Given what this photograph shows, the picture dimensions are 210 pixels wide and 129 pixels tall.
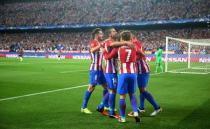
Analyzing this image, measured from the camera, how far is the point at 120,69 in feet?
30.1

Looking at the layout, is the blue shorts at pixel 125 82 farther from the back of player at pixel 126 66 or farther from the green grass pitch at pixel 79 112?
the green grass pitch at pixel 79 112

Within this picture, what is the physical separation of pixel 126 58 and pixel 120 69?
0.33 metres

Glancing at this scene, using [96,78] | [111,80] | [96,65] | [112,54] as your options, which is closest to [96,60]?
[96,65]

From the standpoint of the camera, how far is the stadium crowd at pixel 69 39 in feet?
171

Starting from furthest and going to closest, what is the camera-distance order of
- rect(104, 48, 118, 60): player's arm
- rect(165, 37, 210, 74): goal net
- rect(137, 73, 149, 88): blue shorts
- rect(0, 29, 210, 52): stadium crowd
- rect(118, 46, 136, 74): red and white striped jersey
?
rect(0, 29, 210, 52): stadium crowd
rect(165, 37, 210, 74): goal net
rect(137, 73, 149, 88): blue shorts
rect(104, 48, 118, 60): player's arm
rect(118, 46, 136, 74): red and white striped jersey

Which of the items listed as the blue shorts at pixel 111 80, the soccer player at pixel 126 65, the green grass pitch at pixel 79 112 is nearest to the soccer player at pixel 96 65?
the blue shorts at pixel 111 80

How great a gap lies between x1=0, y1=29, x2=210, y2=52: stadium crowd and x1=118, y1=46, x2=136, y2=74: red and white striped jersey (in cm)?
3471

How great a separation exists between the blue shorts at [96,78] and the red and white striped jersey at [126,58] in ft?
5.19

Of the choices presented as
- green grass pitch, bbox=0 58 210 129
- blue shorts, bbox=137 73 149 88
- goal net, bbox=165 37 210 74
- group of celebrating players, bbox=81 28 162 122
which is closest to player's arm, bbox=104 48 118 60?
group of celebrating players, bbox=81 28 162 122

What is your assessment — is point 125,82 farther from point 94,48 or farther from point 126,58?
point 94,48

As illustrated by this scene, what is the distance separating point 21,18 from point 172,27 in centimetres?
3065

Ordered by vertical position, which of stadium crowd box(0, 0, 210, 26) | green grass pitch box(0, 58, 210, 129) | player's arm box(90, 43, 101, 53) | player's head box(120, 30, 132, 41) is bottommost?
green grass pitch box(0, 58, 210, 129)

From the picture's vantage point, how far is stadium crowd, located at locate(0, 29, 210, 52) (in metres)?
52.2

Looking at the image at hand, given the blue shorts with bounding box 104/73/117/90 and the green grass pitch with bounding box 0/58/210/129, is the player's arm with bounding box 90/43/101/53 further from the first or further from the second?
the green grass pitch with bounding box 0/58/210/129
